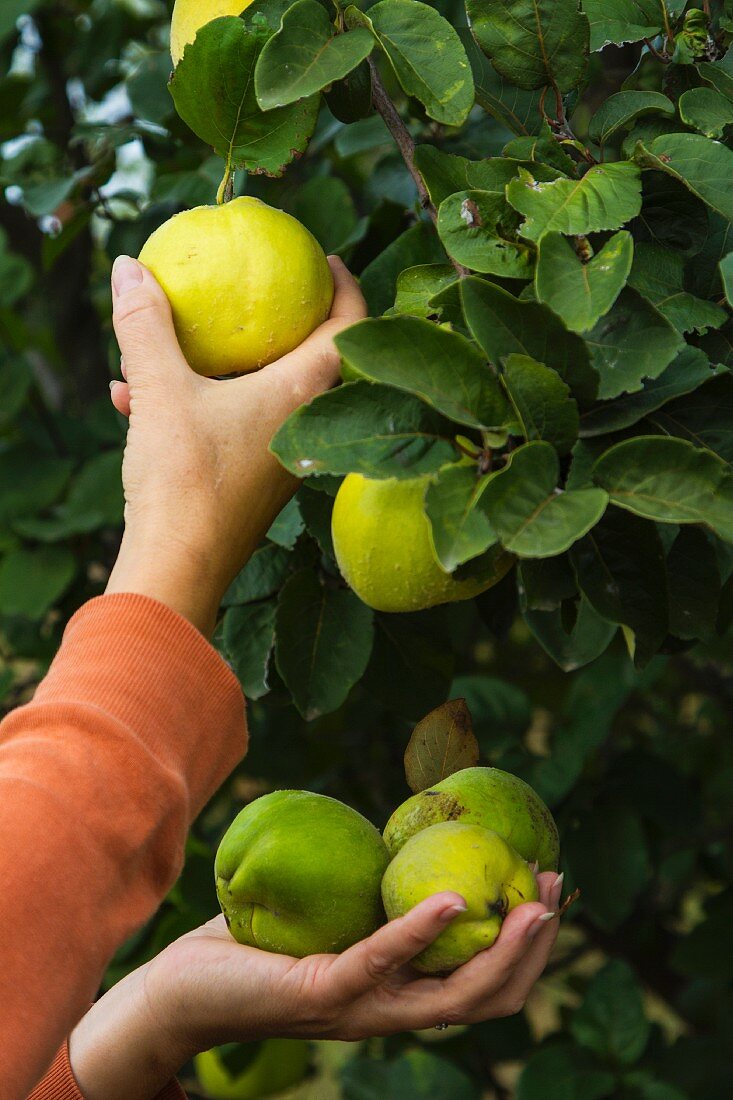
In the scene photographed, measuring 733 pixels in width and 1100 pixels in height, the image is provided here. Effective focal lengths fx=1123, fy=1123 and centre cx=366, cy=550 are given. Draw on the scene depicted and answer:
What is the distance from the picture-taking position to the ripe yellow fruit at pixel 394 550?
2.57ft

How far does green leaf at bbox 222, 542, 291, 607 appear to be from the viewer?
1232 mm

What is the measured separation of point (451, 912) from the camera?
0.72 metres

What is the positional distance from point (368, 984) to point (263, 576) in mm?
542

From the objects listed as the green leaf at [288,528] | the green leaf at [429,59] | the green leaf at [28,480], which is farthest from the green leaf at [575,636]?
the green leaf at [28,480]

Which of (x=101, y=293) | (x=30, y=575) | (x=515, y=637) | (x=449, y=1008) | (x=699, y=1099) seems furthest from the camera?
(x=515, y=637)

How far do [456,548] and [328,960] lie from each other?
358 mm

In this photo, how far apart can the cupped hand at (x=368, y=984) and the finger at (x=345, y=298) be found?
471 millimetres

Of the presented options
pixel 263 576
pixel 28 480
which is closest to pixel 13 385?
pixel 28 480

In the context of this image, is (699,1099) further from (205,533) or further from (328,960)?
(205,533)

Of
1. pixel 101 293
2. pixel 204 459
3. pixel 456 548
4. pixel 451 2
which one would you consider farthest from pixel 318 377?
pixel 101 293

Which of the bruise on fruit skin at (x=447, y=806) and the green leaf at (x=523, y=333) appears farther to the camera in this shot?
the bruise on fruit skin at (x=447, y=806)

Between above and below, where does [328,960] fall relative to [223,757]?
below

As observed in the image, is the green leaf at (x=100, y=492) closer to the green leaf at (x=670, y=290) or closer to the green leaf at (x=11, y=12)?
the green leaf at (x=11, y=12)

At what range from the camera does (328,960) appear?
0.82 metres
